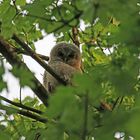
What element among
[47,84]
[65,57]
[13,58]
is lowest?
→ [13,58]

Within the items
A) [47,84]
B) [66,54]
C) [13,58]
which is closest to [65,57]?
[66,54]

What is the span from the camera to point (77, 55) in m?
8.79

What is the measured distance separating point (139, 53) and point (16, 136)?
174 cm

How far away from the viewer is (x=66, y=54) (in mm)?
9023

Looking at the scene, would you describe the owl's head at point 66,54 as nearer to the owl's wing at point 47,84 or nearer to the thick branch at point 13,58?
the owl's wing at point 47,84

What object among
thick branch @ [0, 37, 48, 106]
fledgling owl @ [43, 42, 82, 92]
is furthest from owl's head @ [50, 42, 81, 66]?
thick branch @ [0, 37, 48, 106]

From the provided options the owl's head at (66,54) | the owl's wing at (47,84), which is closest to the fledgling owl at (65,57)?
the owl's head at (66,54)

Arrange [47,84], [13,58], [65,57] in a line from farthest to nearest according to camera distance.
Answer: [65,57] → [47,84] → [13,58]

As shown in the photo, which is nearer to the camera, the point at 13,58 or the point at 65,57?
the point at 13,58

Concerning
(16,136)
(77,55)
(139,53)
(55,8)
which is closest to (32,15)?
(55,8)

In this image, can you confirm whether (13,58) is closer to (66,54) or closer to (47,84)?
(47,84)

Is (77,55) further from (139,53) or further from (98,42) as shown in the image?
(139,53)

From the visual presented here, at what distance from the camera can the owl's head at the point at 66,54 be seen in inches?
344

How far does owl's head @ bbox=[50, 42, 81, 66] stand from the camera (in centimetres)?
873
